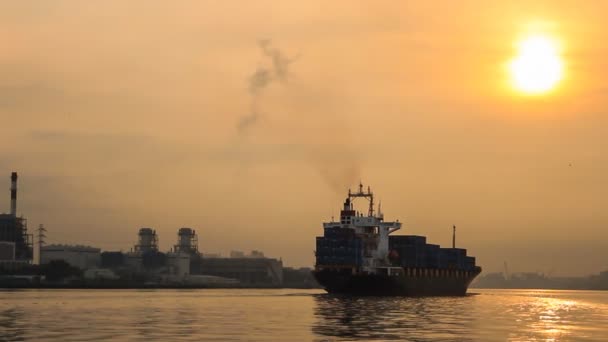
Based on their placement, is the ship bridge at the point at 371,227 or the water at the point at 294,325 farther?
the ship bridge at the point at 371,227

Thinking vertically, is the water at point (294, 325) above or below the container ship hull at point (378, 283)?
below

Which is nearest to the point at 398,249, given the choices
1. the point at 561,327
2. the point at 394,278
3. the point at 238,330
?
the point at 394,278

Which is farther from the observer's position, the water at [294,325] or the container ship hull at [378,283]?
the container ship hull at [378,283]

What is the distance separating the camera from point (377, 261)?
16275cm

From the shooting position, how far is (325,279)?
153 meters

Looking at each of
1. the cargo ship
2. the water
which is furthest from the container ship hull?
the water

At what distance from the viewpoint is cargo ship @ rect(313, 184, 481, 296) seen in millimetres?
152375

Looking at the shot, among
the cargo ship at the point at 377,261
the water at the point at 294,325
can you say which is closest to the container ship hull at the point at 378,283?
the cargo ship at the point at 377,261

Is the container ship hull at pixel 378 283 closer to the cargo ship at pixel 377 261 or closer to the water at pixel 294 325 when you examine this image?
the cargo ship at pixel 377 261

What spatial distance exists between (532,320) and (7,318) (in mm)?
49914

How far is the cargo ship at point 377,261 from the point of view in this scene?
152375 millimetres

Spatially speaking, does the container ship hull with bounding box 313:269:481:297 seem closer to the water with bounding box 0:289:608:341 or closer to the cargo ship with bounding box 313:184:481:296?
the cargo ship with bounding box 313:184:481:296

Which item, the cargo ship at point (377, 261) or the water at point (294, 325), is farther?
the cargo ship at point (377, 261)

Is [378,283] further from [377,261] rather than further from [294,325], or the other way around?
[294,325]
